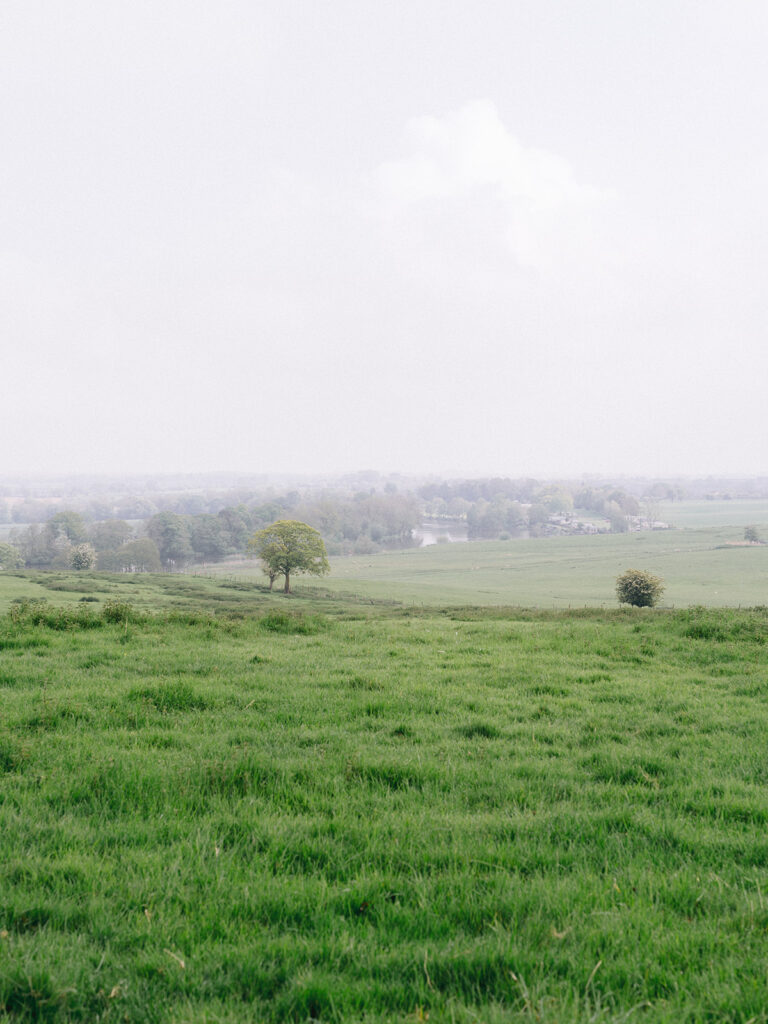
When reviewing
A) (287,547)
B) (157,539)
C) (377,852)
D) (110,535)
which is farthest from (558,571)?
(377,852)

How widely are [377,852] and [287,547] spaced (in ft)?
233

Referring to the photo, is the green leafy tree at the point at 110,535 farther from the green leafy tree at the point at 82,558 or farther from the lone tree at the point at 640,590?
the lone tree at the point at 640,590

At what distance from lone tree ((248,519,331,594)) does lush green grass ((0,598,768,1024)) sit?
64799 millimetres

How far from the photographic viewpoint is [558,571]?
11569 cm

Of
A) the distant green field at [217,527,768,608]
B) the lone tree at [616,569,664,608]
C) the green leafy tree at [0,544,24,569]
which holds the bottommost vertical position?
the distant green field at [217,527,768,608]

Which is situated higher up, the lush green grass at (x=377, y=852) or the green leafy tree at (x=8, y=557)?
the lush green grass at (x=377, y=852)

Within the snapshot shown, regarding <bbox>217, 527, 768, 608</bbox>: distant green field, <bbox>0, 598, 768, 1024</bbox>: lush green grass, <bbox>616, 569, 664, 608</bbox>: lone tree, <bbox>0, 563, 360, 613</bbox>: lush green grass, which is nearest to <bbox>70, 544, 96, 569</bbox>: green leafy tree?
<bbox>0, 563, 360, 613</bbox>: lush green grass

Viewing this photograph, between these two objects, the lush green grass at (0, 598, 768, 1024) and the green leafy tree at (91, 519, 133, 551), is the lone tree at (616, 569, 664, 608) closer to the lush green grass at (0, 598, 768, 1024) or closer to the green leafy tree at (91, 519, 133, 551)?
the lush green grass at (0, 598, 768, 1024)

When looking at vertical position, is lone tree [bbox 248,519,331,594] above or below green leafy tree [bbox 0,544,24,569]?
above

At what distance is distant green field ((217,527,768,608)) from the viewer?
7912 centimetres

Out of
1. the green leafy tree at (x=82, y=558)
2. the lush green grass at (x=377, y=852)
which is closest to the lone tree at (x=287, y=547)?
the green leafy tree at (x=82, y=558)

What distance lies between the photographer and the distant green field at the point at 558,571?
3115 inches

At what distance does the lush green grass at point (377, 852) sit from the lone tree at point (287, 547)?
64.8m

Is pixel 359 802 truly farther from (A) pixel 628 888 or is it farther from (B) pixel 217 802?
(A) pixel 628 888
